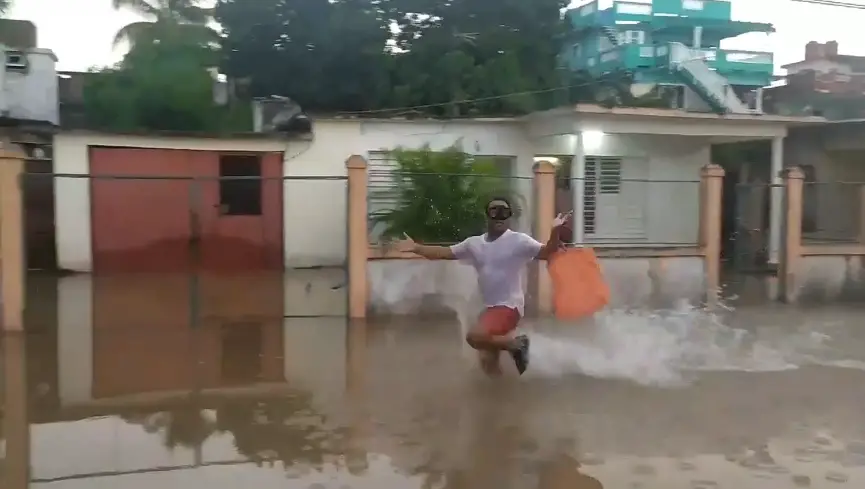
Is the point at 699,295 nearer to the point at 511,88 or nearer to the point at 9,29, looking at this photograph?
the point at 511,88

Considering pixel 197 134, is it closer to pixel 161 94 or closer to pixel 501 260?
pixel 161 94

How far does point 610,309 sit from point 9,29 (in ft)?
67.7

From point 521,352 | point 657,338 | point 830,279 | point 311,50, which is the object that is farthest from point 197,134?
point 830,279

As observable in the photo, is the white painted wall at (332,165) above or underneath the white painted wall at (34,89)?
underneath

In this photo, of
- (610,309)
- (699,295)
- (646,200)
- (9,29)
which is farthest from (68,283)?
(9,29)

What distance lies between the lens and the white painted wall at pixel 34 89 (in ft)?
66.5

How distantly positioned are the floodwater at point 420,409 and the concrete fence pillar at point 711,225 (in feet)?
6.65

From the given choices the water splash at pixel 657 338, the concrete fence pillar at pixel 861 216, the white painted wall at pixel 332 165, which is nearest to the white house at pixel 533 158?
the white painted wall at pixel 332 165

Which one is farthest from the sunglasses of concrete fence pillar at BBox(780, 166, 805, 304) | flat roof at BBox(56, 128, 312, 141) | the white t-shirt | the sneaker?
flat roof at BBox(56, 128, 312, 141)

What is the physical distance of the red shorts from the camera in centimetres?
675

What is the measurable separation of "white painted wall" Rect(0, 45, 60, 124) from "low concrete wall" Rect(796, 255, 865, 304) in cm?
1738

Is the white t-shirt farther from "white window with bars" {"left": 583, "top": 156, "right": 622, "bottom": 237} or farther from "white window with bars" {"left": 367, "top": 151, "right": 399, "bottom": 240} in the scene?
"white window with bars" {"left": 583, "top": 156, "right": 622, "bottom": 237}

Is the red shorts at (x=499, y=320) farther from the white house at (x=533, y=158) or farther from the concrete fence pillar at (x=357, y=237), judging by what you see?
the white house at (x=533, y=158)

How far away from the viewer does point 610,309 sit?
37.6 feet
